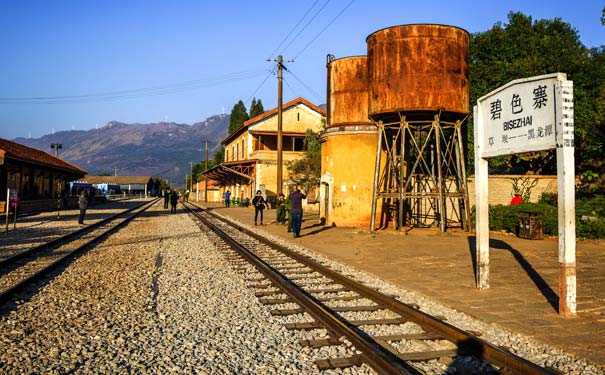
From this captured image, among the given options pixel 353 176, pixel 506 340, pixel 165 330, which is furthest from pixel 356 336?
pixel 353 176

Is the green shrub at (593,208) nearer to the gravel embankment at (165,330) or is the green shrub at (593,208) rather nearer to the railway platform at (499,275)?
the railway platform at (499,275)

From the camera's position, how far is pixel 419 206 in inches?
800

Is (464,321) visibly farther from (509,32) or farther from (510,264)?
(509,32)

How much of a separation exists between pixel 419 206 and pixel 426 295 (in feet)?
45.9

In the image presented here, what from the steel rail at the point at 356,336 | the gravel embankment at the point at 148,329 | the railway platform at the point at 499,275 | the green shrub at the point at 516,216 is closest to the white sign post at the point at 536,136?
the railway platform at the point at 499,275

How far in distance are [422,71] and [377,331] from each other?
502 inches

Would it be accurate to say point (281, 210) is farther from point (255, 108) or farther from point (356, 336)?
point (255, 108)

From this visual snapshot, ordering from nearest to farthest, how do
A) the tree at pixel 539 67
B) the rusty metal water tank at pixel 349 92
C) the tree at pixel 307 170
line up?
the rusty metal water tank at pixel 349 92, the tree at pixel 539 67, the tree at pixel 307 170

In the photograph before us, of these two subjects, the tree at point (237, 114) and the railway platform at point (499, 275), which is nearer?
the railway platform at point (499, 275)

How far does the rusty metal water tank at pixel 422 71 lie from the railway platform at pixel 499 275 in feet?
14.7

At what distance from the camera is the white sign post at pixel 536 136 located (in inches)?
223

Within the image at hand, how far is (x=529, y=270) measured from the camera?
9.14 m

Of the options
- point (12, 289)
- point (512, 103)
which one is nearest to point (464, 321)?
point (512, 103)

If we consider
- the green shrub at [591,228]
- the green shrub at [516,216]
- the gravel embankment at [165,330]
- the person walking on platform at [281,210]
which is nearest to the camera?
the gravel embankment at [165,330]
